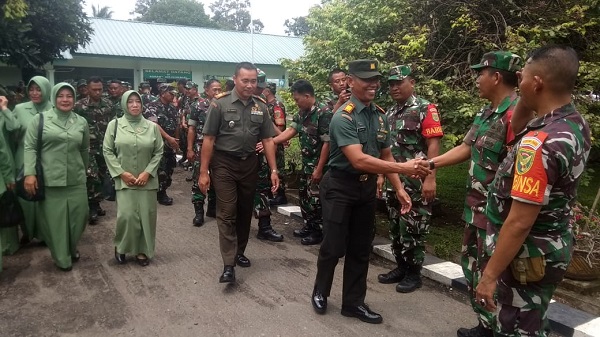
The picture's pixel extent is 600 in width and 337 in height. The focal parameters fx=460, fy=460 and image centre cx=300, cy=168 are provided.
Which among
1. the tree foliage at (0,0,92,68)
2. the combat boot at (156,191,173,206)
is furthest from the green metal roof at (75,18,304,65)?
the combat boot at (156,191,173,206)

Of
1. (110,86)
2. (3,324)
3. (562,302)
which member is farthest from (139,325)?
(110,86)

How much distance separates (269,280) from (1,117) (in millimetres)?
3114

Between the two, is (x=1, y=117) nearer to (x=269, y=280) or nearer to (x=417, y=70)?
(x=269, y=280)

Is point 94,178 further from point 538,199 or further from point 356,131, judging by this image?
point 538,199

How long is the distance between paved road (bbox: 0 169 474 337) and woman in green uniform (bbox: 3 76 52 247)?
210 mm

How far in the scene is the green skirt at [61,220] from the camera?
4508 mm

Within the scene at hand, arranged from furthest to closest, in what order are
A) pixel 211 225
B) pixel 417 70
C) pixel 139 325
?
1. pixel 211 225
2. pixel 417 70
3. pixel 139 325

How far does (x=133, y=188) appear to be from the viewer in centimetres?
467

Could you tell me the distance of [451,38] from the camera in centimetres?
599

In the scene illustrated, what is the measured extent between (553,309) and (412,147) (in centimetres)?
172

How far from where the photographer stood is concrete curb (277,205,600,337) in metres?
3.34

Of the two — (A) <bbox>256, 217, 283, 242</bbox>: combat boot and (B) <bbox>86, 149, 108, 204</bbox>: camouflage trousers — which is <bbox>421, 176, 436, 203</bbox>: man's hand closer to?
(A) <bbox>256, 217, 283, 242</bbox>: combat boot

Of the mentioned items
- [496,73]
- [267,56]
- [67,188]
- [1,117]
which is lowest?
[67,188]

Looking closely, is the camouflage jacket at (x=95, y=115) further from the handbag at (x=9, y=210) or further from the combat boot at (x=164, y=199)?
the handbag at (x=9, y=210)
